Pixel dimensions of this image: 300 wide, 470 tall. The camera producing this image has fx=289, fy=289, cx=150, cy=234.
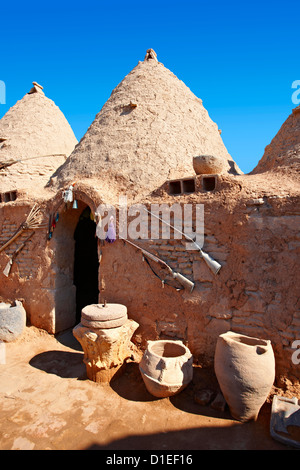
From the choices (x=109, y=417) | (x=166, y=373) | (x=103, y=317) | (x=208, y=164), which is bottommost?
(x=109, y=417)

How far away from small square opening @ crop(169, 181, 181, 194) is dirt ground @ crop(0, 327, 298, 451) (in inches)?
129

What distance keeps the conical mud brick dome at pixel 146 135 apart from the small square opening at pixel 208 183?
4.25 ft

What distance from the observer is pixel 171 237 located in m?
5.42

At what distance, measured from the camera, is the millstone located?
4797 mm

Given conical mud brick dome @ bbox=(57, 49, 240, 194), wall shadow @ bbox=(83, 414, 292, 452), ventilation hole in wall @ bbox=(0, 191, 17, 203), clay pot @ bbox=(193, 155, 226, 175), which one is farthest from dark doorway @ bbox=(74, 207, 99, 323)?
wall shadow @ bbox=(83, 414, 292, 452)

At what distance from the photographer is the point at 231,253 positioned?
491cm

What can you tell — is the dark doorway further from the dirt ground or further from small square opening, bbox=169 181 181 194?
small square opening, bbox=169 181 181 194

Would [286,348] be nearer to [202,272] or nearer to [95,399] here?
[202,272]

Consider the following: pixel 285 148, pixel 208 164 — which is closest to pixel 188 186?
pixel 208 164

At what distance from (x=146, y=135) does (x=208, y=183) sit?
8.85 feet

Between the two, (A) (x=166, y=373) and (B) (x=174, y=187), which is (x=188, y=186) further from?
(A) (x=166, y=373)

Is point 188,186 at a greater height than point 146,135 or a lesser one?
lesser

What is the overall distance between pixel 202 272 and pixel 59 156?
7.69 metres

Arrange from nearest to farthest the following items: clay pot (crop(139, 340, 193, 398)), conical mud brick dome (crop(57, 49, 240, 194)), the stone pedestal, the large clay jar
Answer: the large clay jar
clay pot (crop(139, 340, 193, 398))
the stone pedestal
conical mud brick dome (crop(57, 49, 240, 194))
